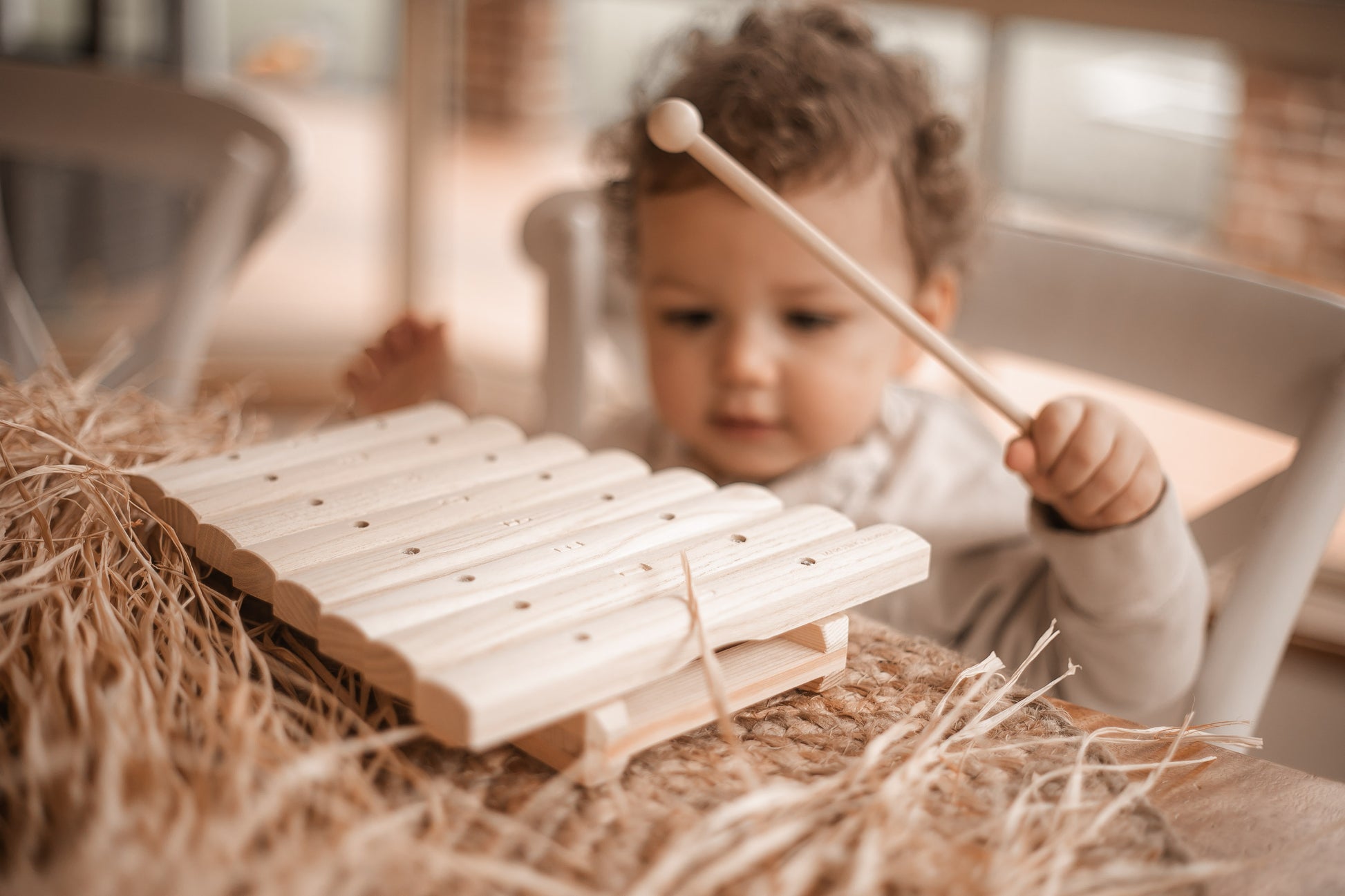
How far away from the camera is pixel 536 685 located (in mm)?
392

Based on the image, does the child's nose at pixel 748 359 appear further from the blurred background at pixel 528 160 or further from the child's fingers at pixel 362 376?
the blurred background at pixel 528 160

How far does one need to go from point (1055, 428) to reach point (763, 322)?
226mm

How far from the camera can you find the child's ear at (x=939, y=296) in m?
0.94

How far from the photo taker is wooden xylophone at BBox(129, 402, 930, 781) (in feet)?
1.34

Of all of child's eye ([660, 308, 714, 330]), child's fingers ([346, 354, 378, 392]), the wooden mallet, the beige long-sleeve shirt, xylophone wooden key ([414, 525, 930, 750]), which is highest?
the wooden mallet

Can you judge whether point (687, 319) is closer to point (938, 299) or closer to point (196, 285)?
point (938, 299)

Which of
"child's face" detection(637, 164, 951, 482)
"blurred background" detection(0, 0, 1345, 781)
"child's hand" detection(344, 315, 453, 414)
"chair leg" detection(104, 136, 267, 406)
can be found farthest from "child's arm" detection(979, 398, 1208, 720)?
"chair leg" detection(104, 136, 267, 406)

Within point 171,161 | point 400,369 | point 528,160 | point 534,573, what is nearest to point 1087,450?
point 534,573

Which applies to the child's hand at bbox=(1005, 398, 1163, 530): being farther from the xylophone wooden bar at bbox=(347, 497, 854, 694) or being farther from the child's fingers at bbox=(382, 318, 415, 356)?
the child's fingers at bbox=(382, 318, 415, 356)

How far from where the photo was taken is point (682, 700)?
1.48ft

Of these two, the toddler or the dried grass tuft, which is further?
the toddler

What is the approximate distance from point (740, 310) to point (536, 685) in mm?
474

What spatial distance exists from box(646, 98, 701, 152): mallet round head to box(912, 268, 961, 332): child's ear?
1.36ft

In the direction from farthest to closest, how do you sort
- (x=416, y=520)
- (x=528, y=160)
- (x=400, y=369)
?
(x=528, y=160)
(x=400, y=369)
(x=416, y=520)
